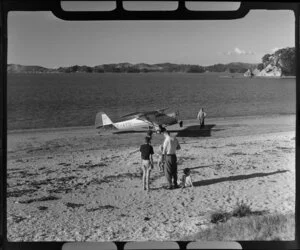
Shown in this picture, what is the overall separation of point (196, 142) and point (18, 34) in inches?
1642

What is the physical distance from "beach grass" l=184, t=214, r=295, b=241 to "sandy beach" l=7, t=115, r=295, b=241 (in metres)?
0.20

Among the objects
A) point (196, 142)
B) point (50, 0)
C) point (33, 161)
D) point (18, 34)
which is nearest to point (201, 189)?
point (50, 0)

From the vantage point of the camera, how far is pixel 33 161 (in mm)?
8656

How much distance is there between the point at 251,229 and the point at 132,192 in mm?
2223

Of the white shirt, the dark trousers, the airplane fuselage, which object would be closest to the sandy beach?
the dark trousers

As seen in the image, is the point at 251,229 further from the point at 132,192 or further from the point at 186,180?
the point at 132,192

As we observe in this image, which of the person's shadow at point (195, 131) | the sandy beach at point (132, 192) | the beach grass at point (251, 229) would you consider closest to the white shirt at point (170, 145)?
the sandy beach at point (132, 192)

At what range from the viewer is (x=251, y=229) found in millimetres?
3072

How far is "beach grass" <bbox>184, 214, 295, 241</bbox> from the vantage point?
2826mm

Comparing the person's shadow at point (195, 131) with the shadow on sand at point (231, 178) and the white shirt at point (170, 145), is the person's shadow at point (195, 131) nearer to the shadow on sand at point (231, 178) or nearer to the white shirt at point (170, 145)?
the shadow on sand at point (231, 178)

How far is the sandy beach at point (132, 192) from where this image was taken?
391cm

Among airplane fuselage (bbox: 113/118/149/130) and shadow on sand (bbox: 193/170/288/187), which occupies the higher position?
airplane fuselage (bbox: 113/118/149/130)

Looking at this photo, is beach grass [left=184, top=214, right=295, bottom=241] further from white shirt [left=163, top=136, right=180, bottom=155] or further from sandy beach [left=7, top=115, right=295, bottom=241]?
white shirt [left=163, top=136, right=180, bottom=155]

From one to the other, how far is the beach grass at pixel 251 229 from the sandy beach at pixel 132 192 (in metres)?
0.20
